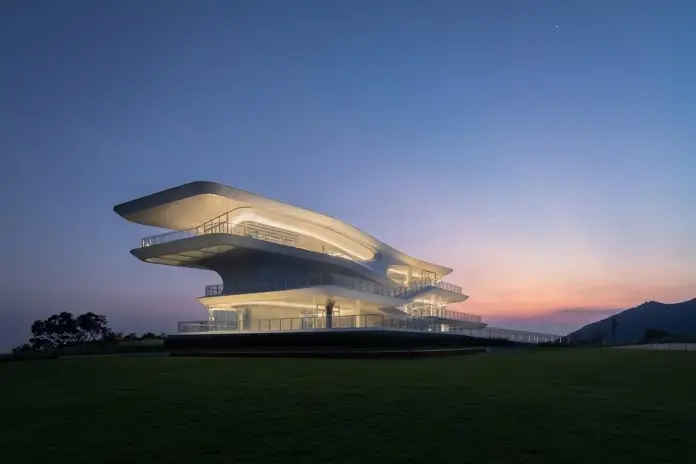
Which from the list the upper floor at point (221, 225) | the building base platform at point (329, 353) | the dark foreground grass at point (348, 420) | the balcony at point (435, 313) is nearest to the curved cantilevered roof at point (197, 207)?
the upper floor at point (221, 225)

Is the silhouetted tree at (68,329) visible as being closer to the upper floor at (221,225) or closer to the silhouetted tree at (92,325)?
the silhouetted tree at (92,325)

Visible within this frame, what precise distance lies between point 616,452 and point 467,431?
1.83 meters

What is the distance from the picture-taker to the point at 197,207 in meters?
32.7

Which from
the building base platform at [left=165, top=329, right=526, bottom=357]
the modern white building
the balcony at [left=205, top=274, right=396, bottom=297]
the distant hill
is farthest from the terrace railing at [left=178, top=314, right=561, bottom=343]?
the distant hill

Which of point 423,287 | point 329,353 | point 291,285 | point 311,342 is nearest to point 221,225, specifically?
point 291,285

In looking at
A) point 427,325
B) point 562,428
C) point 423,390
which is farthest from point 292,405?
point 427,325

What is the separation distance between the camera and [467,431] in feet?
26.4

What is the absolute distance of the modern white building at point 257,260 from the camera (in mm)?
30781

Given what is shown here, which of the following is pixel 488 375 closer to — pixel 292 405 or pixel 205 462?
pixel 292 405

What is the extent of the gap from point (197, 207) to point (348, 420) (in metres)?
25.7

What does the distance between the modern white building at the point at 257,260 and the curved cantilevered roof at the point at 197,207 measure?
0.05m

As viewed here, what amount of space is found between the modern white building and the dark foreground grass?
1675 centimetres

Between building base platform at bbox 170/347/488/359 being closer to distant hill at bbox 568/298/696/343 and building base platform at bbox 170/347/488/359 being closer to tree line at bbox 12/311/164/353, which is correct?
tree line at bbox 12/311/164/353

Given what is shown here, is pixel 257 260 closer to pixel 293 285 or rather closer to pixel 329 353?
pixel 293 285
